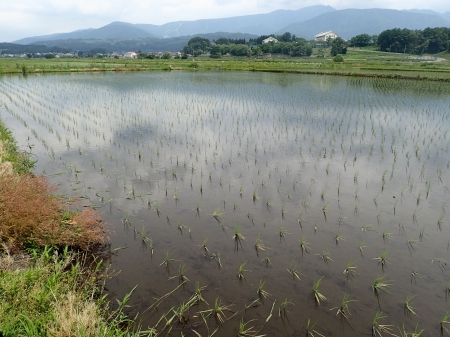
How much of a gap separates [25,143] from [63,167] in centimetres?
310

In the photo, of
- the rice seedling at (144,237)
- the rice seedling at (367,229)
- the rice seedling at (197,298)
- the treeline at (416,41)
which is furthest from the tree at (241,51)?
the rice seedling at (197,298)

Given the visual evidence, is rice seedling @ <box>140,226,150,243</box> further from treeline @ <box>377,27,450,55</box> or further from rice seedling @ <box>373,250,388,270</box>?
treeline @ <box>377,27,450,55</box>

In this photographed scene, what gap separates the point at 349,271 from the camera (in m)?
4.32

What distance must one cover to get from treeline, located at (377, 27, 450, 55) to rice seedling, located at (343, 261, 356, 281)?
273ft

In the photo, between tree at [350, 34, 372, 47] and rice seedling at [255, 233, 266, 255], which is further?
tree at [350, 34, 372, 47]

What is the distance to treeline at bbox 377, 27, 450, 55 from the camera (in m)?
69.2

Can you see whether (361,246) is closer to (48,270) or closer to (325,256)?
(325,256)

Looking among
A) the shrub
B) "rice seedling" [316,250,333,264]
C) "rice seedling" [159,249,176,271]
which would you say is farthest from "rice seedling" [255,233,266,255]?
the shrub

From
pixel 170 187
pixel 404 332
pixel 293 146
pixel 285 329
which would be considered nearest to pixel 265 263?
pixel 285 329

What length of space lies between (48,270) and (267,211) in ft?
12.4

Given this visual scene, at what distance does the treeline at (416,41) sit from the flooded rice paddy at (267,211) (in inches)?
2891

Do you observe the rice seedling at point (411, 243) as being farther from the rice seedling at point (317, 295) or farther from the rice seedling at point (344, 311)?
the rice seedling at point (317, 295)

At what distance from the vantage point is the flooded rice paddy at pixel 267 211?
373cm

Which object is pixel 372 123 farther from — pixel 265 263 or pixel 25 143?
pixel 25 143
